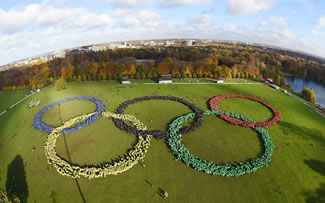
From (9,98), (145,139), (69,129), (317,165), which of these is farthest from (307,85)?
(9,98)

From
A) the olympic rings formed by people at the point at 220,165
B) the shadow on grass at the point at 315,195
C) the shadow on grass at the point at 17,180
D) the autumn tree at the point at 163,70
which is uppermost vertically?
the autumn tree at the point at 163,70

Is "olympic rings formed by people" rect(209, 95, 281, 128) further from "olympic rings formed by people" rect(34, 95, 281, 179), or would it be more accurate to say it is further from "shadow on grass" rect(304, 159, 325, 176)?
"shadow on grass" rect(304, 159, 325, 176)

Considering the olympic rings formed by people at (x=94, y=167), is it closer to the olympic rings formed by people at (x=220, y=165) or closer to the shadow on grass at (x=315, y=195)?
the olympic rings formed by people at (x=220, y=165)

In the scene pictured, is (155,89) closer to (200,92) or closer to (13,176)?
(200,92)

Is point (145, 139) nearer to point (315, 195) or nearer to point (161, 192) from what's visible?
point (161, 192)

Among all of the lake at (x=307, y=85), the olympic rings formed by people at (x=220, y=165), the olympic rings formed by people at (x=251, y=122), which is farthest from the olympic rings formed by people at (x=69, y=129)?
the lake at (x=307, y=85)

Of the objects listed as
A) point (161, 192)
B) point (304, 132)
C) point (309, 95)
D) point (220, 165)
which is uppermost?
point (309, 95)

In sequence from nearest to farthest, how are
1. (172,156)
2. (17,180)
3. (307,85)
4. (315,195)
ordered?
(315,195) < (17,180) < (172,156) < (307,85)
